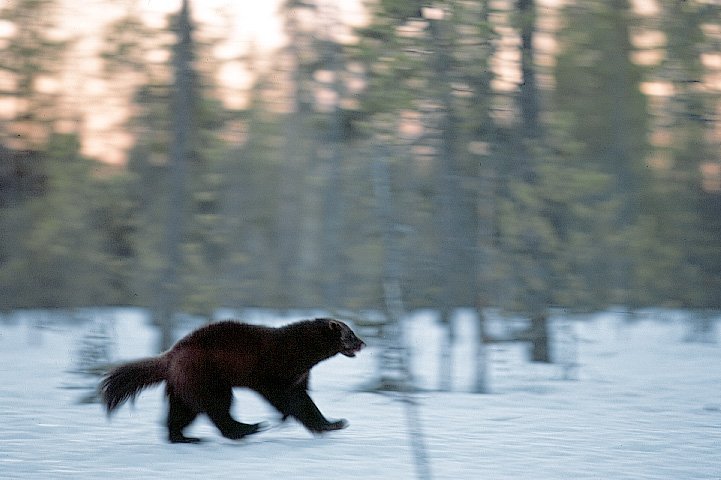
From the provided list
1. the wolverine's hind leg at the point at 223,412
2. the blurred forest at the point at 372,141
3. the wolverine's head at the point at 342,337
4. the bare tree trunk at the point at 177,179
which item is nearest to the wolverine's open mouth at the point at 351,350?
the wolverine's head at the point at 342,337

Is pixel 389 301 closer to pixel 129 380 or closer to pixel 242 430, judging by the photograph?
pixel 242 430

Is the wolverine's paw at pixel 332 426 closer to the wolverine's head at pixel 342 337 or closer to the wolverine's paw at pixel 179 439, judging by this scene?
the wolverine's head at pixel 342 337

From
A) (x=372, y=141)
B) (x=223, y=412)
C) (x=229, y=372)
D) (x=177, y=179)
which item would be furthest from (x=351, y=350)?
(x=177, y=179)

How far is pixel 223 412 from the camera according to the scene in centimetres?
683

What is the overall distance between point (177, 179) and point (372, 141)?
123 inches

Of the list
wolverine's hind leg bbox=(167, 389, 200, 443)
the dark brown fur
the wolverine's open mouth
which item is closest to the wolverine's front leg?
the dark brown fur

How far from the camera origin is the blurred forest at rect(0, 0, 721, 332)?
37.6 feet

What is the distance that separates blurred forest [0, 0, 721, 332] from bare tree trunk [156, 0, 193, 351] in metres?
0.02

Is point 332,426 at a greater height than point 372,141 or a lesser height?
lesser

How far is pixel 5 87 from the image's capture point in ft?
45.9

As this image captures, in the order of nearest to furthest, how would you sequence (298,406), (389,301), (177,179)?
(298,406)
(389,301)
(177,179)

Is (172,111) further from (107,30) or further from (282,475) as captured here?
(282,475)

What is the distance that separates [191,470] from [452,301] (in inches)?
241

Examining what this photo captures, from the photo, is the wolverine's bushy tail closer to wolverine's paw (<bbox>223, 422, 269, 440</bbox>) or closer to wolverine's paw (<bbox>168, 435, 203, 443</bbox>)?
wolverine's paw (<bbox>168, 435, 203, 443</bbox>)
